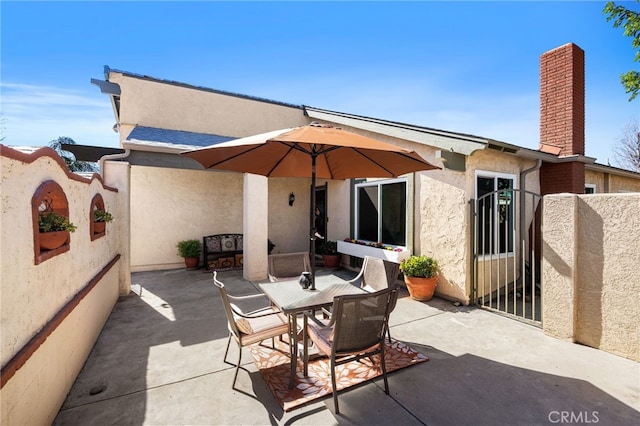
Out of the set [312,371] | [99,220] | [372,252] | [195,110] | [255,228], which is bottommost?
[312,371]

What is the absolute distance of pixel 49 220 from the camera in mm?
2754

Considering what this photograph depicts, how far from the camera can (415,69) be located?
8227mm

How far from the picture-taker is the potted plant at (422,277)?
19.6 ft

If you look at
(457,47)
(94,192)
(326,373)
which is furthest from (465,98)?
(94,192)

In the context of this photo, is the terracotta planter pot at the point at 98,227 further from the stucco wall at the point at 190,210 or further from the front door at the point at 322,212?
the front door at the point at 322,212

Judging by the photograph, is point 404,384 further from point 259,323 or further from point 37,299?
point 37,299

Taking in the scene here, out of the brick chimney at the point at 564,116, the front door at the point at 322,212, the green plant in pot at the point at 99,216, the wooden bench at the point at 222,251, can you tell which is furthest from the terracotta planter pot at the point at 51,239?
the brick chimney at the point at 564,116

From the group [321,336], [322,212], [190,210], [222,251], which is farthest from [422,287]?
[190,210]

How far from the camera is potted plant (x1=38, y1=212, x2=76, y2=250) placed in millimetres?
2611

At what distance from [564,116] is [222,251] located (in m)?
11.1

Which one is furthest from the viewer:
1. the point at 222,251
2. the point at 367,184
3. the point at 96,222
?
the point at 222,251

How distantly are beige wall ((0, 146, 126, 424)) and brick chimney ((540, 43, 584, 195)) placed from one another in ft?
33.8

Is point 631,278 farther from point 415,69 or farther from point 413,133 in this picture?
point 415,69

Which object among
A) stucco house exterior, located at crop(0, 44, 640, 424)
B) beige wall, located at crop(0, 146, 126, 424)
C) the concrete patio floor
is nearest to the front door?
stucco house exterior, located at crop(0, 44, 640, 424)
